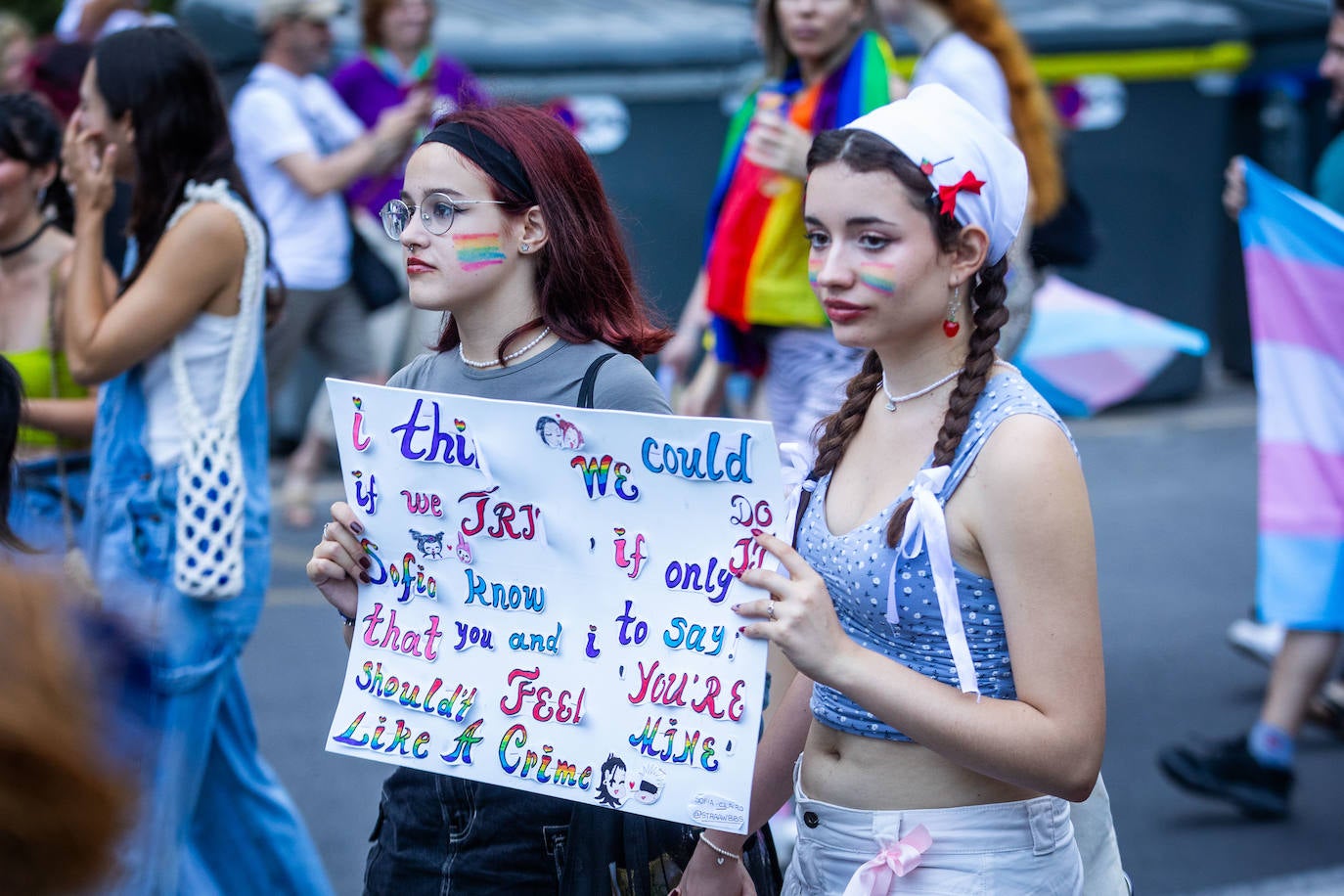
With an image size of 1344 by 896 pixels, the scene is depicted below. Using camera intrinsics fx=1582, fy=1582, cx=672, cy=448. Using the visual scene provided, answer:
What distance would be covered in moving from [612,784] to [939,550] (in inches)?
21.4

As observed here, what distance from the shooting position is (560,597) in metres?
2.22

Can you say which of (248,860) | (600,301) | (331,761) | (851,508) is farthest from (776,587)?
(331,761)

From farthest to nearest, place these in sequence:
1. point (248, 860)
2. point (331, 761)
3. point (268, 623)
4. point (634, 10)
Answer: point (634, 10) → point (268, 623) → point (331, 761) → point (248, 860)

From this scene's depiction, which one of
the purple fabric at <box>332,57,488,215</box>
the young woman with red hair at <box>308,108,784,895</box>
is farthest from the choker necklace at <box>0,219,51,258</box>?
the purple fabric at <box>332,57,488,215</box>

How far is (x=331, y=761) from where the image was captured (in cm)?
504

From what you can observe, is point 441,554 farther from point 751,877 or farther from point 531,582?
point 751,877

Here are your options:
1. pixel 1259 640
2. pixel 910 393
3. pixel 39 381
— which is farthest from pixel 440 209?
pixel 1259 640

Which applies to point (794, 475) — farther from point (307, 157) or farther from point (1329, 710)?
point (307, 157)

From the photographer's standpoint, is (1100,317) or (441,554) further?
(1100,317)

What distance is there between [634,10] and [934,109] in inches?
329

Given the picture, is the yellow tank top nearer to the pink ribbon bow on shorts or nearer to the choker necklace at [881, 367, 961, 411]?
the choker necklace at [881, 367, 961, 411]

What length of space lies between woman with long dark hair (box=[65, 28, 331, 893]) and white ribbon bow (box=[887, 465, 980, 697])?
6.11 ft

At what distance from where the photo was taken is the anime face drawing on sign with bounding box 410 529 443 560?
2.30m

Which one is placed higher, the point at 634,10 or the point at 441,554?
the point at 441,554
